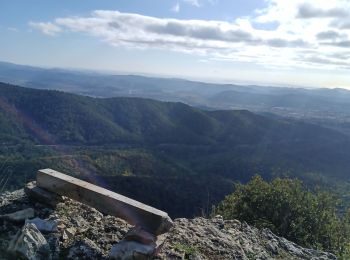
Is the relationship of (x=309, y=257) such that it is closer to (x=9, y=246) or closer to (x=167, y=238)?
(x=167, y=238)

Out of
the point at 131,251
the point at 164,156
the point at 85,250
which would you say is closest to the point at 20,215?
the point at 85,250

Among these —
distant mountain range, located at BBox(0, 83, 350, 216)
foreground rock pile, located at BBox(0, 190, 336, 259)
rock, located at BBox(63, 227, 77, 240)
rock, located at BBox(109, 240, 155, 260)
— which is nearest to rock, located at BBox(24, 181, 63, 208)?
foreground rock pile, located at BBox(0, 190, 336, 259)

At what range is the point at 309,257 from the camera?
25.1 feet

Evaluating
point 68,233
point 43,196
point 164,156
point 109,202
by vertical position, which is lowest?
point 164,156

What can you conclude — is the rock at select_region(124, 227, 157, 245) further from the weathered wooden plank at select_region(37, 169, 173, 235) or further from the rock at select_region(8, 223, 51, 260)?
the rock at select_region(8, 223, 51, 260)

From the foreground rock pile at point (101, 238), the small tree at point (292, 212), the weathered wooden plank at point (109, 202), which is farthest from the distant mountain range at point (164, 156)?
the weathered wooden plank at point (109, 202)

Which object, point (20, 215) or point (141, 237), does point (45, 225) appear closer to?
point (20, 215)

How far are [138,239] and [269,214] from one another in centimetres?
1096

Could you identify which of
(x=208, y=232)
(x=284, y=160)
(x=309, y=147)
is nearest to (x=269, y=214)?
(x=208, y=232)

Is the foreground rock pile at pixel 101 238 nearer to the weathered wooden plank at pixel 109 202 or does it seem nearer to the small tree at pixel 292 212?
the weathered wooden plank at pixel 109 202

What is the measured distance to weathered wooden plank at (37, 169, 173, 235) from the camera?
18.9 feet

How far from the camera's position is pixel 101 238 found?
6191 millimetres

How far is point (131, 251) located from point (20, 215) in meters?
2.23

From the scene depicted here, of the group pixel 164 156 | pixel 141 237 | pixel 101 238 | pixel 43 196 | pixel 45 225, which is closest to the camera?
pixel 141 237
